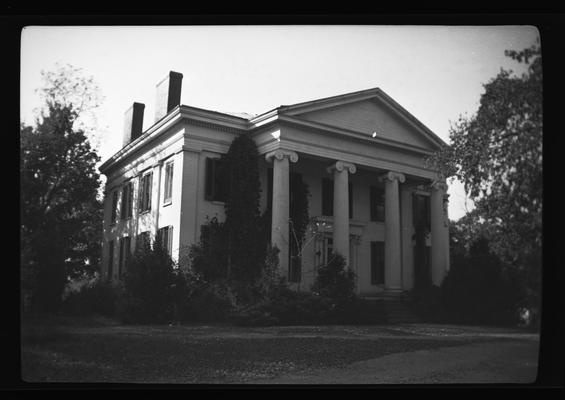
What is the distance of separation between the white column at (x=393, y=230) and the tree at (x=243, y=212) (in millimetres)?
2121

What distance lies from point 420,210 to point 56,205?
595 cm

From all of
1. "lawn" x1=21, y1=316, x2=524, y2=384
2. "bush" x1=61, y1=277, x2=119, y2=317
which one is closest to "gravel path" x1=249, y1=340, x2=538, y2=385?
"lawn" x1=21, y1=316, x2=524, y2=384

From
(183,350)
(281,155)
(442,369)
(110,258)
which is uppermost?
(281,155)

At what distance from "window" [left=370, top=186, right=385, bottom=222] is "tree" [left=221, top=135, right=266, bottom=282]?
2.17 metres

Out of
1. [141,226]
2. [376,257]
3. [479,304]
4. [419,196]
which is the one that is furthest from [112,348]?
[419,196]

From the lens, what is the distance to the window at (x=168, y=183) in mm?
8039

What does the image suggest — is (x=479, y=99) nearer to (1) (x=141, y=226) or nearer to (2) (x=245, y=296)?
(2) (x=245, y=296)

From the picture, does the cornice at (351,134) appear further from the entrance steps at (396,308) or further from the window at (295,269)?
the entrance steps at (396,308)

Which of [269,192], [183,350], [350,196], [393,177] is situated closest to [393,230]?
[393,177]

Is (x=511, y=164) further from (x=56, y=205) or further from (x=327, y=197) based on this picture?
(x=56, y=205)

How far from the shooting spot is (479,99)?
7.45 m

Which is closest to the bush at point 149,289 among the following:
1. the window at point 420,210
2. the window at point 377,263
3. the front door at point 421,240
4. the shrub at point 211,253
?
the shrub at point 211,253

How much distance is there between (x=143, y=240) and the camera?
797 centimetres

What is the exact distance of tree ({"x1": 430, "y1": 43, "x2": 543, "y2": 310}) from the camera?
664cm
